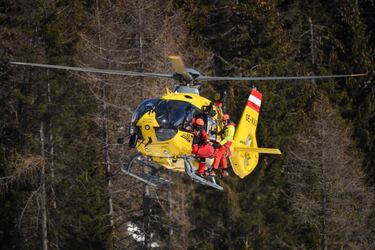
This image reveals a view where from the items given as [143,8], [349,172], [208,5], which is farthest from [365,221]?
[208,5]

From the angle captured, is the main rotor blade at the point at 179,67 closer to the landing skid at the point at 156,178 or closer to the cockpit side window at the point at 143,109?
the cockpit side window at the point at 143,109

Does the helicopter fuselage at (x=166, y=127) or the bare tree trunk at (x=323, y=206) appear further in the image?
the bare tree trunk at (x=323, y=206)

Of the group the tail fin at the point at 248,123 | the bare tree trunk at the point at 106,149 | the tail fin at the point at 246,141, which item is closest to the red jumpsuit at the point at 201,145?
the tail fin at the point at 246,141

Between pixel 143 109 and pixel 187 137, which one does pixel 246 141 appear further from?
pixel 143 109

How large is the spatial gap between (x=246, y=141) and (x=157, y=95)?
9.25 m

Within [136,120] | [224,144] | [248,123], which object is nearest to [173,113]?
[136,120]

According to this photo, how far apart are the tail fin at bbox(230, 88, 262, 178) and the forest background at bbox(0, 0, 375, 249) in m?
9.05

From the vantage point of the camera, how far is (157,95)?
36219 millimetres

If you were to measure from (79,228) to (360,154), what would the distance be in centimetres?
1434

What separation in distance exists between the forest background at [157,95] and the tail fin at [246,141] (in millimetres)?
9054

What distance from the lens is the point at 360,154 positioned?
1868 inches

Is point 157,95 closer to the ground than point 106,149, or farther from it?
farther from it

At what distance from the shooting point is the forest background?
38.8 meters

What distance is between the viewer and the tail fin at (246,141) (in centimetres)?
2695
